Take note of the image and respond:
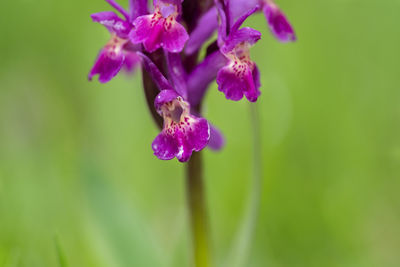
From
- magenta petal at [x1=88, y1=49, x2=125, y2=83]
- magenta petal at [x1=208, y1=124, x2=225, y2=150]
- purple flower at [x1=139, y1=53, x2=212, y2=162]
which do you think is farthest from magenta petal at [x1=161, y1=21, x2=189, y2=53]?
magenta petal at [x1=208, y1=124, x2=225, y2=150]

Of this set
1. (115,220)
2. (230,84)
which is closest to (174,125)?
(230,84)

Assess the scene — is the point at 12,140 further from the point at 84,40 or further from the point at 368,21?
the point at 368,21

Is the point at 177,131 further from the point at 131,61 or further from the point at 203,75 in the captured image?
the point at 131,61

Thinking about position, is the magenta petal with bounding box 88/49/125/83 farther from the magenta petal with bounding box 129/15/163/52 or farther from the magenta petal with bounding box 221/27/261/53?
the magenta petal with bounding box 221/27/261/53

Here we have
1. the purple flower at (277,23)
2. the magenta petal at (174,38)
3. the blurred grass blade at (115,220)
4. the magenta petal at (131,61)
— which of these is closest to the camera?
the magenta petal at (174,38)

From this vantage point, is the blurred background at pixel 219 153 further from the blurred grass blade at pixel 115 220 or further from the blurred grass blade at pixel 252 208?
the blurred grass blade at pixel 252 208

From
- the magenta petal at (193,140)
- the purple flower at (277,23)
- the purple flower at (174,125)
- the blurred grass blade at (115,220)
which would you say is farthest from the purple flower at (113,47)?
the blurred grass blade at (115,220)
